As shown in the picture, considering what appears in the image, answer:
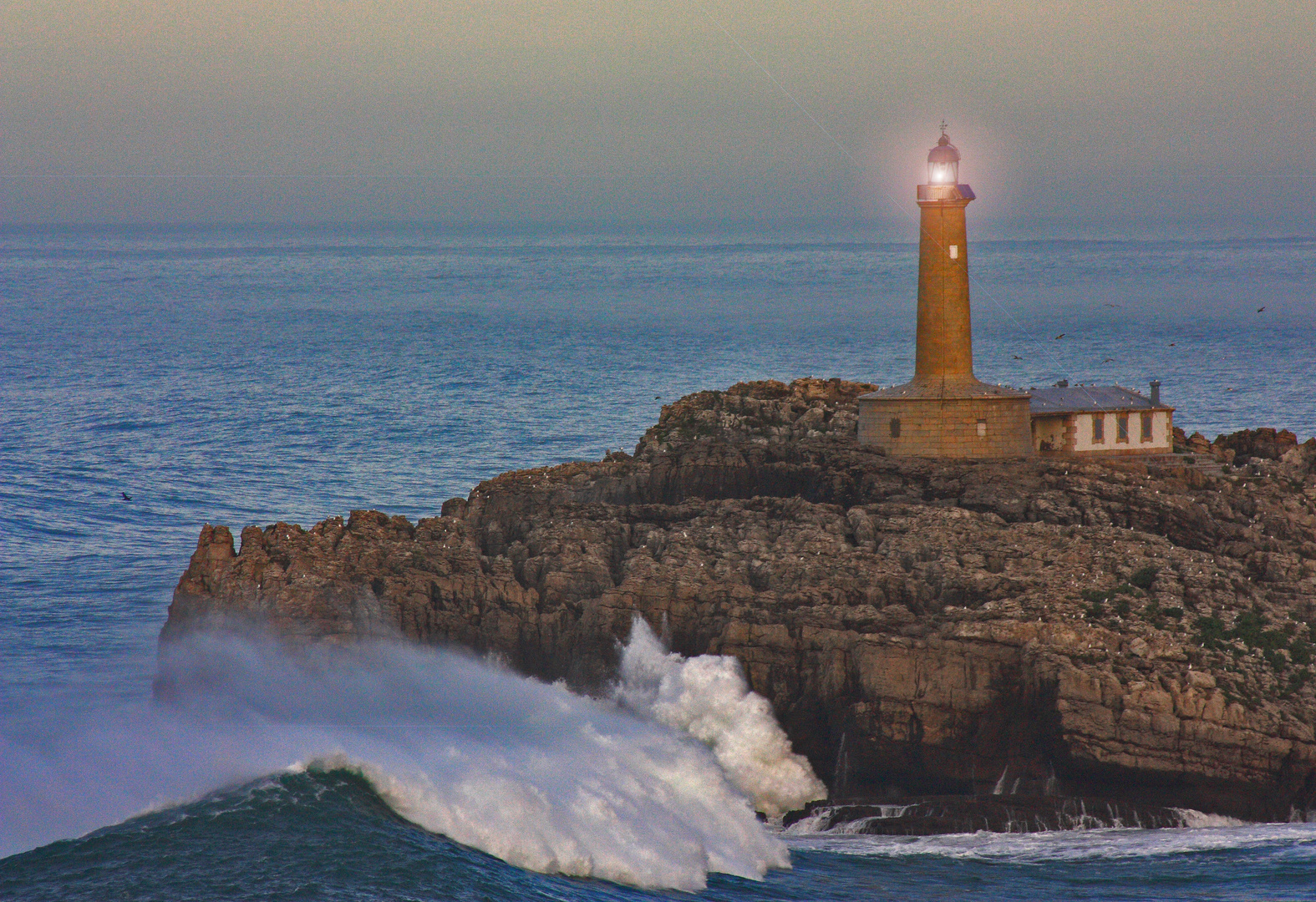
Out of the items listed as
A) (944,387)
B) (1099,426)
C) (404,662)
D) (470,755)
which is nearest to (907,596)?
(470,755)

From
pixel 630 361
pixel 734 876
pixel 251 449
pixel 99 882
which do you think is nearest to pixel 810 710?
pixel 734 876

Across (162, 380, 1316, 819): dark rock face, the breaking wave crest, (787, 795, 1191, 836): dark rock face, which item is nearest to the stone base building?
(162, 380, 1316, 819): dark rock face

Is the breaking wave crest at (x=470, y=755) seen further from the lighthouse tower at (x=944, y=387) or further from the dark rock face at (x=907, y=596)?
the lighthouse tower at (x=944, y=387)

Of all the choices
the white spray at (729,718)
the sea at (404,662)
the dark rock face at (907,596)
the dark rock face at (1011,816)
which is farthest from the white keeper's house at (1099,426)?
the dark rock face at (1011,816)

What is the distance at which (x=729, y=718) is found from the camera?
90.8 ft

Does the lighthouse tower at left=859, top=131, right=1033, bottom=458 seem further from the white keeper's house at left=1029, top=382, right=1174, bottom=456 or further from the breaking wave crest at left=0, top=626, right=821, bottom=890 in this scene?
the breaking wave crest at left=0, top=626, right=821, bottom=890

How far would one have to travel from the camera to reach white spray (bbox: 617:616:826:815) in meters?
27.2

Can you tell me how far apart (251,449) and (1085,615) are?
Answer: 40.3 metres

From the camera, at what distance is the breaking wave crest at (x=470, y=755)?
23891 mm

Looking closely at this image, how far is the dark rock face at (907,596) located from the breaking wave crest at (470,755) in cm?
62

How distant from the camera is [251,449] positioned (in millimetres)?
62188

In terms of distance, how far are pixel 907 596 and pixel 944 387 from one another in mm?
11356

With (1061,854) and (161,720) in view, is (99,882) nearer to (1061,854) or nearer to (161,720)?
(161,720)

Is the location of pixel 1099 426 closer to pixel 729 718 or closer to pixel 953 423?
pixel 953 423
